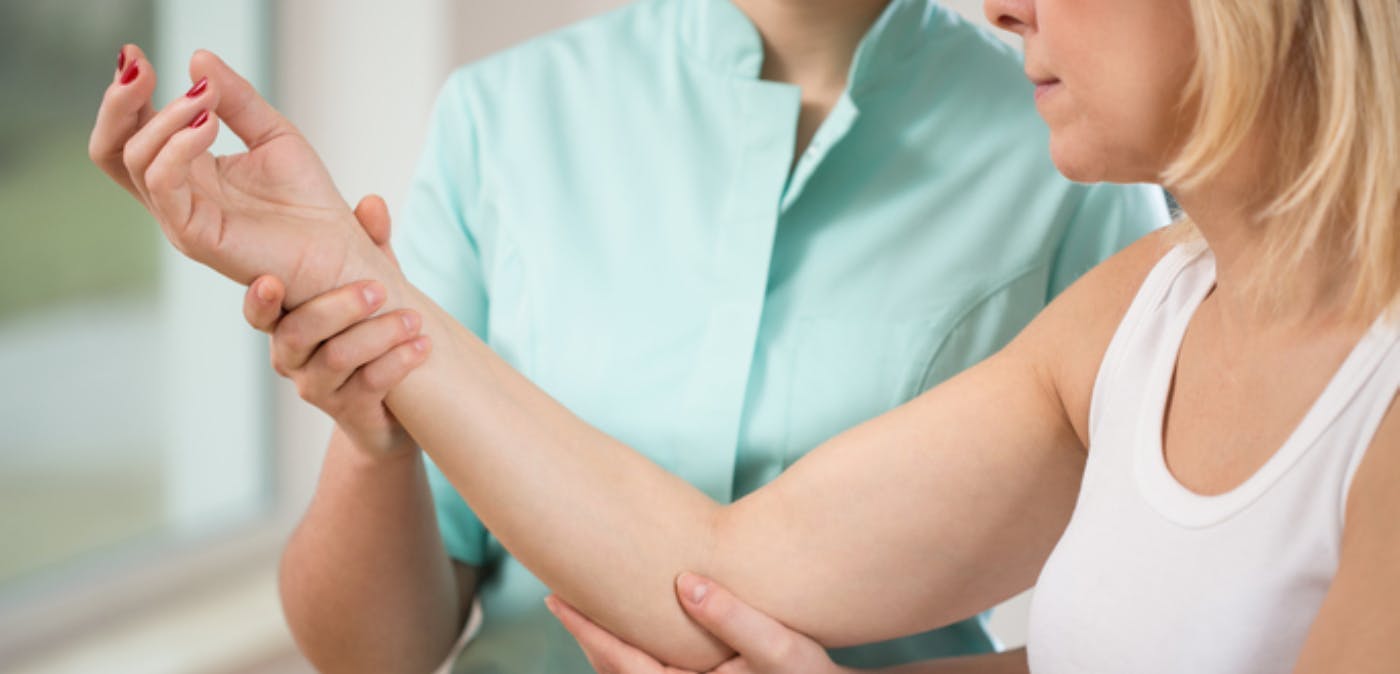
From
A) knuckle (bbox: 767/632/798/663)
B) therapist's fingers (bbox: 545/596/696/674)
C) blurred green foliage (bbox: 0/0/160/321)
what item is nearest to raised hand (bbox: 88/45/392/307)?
therapist's fingers (bbox: 545/596/696/674)

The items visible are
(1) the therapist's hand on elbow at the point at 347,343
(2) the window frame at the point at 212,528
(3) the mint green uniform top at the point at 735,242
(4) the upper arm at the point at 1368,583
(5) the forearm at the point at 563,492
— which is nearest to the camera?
(4) the upper arm at the point at 1368,583

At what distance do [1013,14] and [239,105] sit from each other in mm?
533

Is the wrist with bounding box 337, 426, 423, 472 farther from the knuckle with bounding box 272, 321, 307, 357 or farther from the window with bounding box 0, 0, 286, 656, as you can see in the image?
the window with bounding box 0, 0, 286, 656

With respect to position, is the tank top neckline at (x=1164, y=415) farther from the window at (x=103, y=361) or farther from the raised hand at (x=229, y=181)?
the window at (x=103, y=361)

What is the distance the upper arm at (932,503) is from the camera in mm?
1041

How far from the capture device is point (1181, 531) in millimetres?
827

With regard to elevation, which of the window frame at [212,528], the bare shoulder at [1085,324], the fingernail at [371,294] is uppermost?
the fingernail at [371,294]

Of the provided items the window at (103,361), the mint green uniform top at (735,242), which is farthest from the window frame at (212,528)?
the mint green uniform top at (735,242)

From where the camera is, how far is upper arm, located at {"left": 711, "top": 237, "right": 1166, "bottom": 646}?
3.42 feet

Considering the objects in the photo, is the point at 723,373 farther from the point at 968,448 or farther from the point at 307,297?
the point at 307,297

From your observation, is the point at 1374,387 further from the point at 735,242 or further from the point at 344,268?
the point at 344,268

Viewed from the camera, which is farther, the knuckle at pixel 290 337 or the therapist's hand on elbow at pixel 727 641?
the therapist's hand on elbow at pixel 727 641

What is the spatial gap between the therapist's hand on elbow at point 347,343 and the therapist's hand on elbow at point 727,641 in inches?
9.7

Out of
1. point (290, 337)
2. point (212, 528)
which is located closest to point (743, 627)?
point (290, 337)
